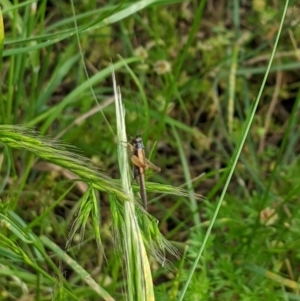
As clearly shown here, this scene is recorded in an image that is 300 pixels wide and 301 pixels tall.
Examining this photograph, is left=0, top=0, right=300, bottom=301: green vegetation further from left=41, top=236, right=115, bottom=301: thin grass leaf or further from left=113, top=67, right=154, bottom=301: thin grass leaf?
left=113, top=67, right=154, bottom=301: thin grass leaf

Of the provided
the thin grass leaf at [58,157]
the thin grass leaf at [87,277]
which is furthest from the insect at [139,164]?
the thin grass leaf at [87,277]

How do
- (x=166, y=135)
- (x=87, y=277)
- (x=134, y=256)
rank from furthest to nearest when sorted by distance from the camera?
(x=166, y=135), (x=87, y=277), (x=134, y=256)

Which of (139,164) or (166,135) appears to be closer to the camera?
(139,164)

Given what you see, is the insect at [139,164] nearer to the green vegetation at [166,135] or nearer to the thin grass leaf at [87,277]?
the green vegetation at [166,135]

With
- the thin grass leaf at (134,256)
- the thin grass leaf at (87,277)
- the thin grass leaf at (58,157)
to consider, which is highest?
the thin grass leaf at (58,157)

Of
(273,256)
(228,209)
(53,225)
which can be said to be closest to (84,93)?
(53,225)

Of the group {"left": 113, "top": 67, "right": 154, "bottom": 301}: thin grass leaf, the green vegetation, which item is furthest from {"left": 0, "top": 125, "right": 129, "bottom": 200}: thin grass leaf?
the green vegetation

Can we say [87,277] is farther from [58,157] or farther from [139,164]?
[58,157]

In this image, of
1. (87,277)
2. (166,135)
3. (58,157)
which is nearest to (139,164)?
(58,157)
